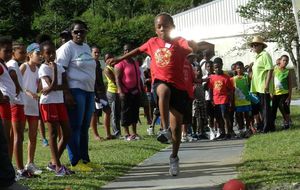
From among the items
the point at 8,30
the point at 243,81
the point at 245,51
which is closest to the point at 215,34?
the point at 245,51

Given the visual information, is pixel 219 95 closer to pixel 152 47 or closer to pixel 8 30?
pixel 152 47

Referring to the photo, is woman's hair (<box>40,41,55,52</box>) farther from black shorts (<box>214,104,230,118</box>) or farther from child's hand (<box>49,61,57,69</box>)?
black shorts (<box>214,104,230,118</box>)

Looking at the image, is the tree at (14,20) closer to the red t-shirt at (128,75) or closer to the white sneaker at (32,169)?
the red t-shirt at (128,75)

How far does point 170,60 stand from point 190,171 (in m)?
1.53

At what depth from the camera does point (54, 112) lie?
823cm

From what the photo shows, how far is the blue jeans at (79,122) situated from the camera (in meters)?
8.59

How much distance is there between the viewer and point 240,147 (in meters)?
11.2

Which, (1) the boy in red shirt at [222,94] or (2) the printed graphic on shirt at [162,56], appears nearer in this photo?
(2) the printed graphic on shirt at [162,56]

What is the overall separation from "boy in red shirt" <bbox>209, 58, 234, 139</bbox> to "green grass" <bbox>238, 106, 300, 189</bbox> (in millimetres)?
1163

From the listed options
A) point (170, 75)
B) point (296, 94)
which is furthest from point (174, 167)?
point (296, 94)

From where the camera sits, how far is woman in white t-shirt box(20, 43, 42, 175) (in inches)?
346

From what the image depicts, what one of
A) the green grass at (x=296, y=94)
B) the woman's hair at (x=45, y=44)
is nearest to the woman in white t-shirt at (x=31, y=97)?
the woman's hair at (x=45, y=44)

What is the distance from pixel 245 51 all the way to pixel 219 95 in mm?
29819

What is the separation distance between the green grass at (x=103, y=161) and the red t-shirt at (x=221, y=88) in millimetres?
1591
